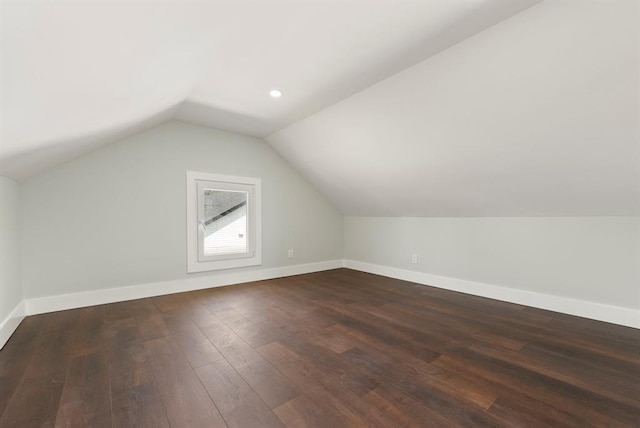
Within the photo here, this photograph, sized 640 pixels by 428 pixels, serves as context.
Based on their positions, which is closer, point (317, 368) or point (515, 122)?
point (317, 368)

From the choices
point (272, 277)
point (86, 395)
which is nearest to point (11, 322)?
point (86, 395)

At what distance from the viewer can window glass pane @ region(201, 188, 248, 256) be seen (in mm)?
3637

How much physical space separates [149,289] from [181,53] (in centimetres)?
265

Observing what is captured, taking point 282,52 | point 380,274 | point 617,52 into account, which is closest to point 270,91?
point 282,52

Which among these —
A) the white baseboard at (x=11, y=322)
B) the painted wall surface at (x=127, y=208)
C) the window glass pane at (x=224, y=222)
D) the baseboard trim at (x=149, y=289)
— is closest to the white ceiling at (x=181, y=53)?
the painted wall surface at (x=127, y=208)

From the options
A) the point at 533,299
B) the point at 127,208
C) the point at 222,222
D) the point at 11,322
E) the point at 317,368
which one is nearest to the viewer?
the point at 317,368

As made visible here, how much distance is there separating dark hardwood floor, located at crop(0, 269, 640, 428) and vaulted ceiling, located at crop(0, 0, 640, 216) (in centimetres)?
128

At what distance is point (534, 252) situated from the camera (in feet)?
9.39

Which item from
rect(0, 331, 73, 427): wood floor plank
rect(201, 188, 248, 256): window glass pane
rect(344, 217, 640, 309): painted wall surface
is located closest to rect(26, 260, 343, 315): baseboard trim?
rect(201, 188, 248, 256): window glass pane

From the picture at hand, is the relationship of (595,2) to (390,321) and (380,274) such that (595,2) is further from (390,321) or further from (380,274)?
(380,274)

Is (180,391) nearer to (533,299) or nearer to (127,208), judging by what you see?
(127,208)

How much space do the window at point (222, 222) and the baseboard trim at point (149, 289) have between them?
5.8 inches

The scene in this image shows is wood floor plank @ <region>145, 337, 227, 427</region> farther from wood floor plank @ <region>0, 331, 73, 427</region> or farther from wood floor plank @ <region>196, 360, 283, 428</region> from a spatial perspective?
wood floor plank @ <region>0, 331, 73, 427</region>

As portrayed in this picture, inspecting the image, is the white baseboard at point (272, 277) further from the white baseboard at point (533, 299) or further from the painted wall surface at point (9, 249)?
the painted wall surface at point (9, 249)
